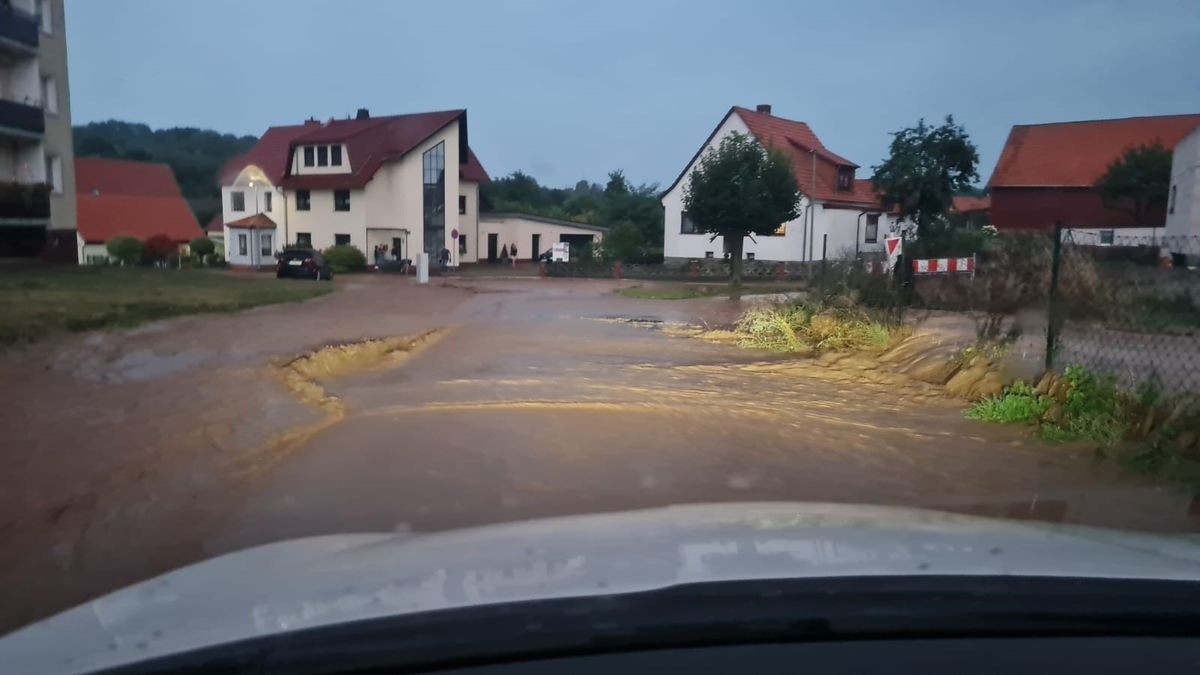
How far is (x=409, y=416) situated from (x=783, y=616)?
755 centimetres

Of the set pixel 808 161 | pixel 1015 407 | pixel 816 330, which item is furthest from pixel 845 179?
pixel 1015 407

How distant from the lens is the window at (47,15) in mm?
32781

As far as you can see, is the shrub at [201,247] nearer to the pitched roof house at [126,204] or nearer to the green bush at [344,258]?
the pitched roof house at [126,204]

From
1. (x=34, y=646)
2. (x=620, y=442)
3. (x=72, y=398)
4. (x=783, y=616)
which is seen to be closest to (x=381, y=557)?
(x=34, y=646)

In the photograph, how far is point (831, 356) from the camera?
529 inches

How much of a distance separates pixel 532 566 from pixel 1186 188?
106 feet

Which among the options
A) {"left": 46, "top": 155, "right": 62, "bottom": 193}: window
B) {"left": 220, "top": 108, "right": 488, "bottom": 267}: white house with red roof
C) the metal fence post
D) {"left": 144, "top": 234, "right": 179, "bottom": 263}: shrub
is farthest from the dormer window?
the metal fence post

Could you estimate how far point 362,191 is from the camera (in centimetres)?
4922

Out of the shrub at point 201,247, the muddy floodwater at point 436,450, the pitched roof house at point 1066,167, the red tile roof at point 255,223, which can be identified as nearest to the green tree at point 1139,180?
the pitched roof house at point 1066,167

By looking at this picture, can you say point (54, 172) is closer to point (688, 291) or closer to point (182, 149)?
point (688, 291)

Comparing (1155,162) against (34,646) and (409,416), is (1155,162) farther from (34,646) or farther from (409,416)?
(34,646)

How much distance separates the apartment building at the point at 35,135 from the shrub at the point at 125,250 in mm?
10096

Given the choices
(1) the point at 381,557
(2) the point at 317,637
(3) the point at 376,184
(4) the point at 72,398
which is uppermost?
(3) the point at 376,184

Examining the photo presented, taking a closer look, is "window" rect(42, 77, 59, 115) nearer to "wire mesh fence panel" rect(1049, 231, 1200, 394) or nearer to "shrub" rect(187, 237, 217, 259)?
"shrub" rect(187, 237, 217, 259)
